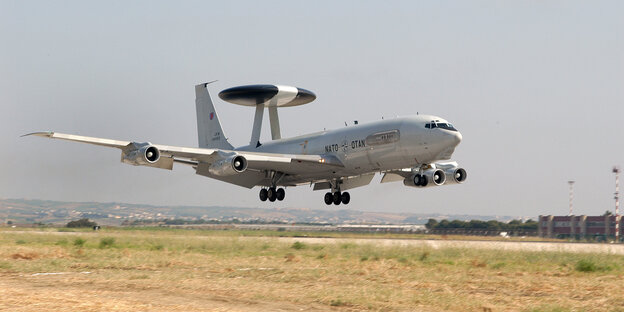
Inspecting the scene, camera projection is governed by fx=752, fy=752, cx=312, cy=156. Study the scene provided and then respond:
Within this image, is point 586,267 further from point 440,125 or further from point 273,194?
point 273,194

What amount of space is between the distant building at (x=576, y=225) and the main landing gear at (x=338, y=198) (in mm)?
52895

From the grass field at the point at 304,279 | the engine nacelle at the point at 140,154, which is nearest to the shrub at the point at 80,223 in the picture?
the engine nacelle at the point at 140,154

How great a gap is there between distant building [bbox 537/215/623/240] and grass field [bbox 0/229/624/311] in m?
70.3

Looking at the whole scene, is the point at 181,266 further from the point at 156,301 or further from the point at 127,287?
the point at 156,301

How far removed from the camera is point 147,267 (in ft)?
94.2

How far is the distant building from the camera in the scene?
104562 mm

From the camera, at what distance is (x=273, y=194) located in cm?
5981

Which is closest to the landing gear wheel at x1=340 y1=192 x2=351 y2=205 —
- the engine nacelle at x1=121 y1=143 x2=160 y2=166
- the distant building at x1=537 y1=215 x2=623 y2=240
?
the engine nacelle at x1=121 y1=143 x2=160 y2=166

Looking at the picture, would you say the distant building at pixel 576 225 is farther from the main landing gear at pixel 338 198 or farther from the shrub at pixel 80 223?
the shrub at pixel 80 223

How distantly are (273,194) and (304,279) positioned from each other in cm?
3544

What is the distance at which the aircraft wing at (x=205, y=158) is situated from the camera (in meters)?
48.6

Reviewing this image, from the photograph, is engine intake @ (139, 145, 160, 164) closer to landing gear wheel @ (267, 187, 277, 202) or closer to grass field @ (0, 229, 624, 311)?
grass field @ (0, 229, 624, 311)

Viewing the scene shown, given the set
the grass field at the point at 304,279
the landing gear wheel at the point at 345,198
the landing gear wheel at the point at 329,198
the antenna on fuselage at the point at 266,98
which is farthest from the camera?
the antenna on fuselage at the point at 266,98

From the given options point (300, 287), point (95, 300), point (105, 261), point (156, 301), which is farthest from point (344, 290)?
point (105, 261)
